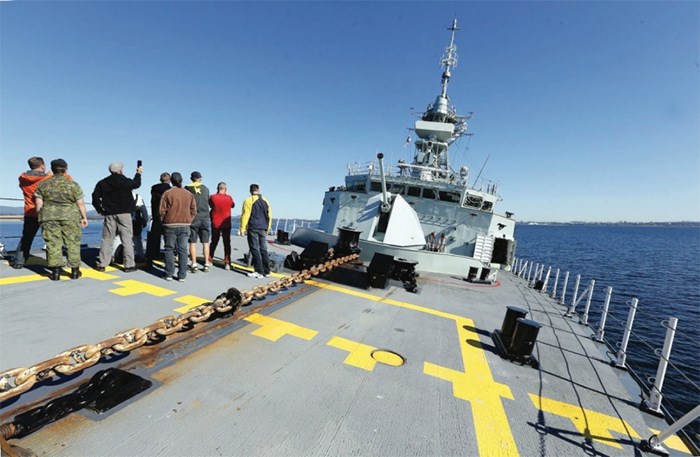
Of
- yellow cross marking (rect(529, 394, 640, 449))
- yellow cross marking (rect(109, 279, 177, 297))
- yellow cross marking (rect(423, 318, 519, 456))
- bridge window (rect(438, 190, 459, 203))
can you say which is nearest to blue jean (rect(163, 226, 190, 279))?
yellow cross marking (rect(109, 279, 177, 297))

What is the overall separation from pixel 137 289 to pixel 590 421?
5.86 metres

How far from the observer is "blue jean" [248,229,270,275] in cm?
601

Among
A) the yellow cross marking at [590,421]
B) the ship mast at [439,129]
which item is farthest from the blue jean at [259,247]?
the ship mast at [439,129]

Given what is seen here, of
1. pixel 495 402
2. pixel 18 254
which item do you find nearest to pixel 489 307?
pixel 495 402

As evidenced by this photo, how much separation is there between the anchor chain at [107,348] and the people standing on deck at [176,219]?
85.5 inches

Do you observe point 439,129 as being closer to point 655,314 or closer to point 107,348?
point 655,314

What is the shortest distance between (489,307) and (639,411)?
339 centimetres

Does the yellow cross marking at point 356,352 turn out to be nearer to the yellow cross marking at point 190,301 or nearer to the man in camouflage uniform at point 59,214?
the yellow cross marking at point 190,301

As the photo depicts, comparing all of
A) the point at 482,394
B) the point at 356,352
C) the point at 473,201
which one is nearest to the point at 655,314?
the point at 473,201

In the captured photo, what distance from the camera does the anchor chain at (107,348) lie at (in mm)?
1772

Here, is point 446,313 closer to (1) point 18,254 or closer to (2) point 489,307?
(2) point 489,307

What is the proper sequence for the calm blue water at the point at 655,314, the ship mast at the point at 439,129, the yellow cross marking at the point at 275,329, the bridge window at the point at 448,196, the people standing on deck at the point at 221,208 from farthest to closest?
the ship mast at the point at 439,129, the bridge window at the point at 448,196, the calm blue water at the point at 655,314, the people standing on deck at the point at 221,208, the yellow cross marking at the point at 275,329

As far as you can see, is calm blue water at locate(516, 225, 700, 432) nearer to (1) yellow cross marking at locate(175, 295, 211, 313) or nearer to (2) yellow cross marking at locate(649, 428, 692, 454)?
(2) yellow cross marking at locate(649, 428, 692, 454)

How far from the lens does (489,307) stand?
259 inches
